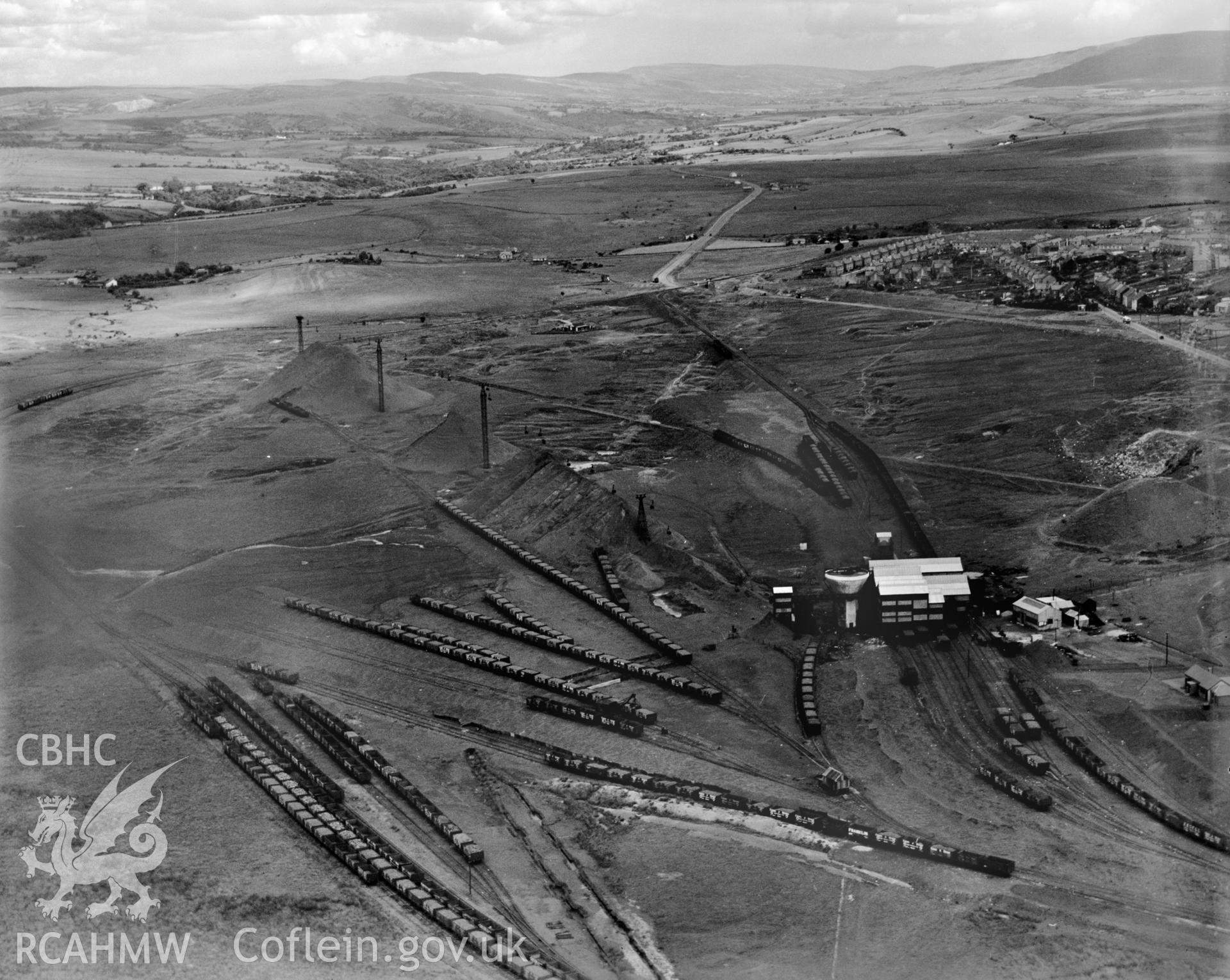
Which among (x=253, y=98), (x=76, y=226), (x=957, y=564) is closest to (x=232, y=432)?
(x=957, y=564)

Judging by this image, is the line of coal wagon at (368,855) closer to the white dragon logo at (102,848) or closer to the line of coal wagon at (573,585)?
the white dragon logo at (102,848)

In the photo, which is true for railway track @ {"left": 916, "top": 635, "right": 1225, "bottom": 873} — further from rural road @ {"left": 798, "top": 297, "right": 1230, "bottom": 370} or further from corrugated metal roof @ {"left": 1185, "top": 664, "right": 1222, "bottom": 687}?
rural road @ {"left": 798, "top": 297, "right": 1230, "bottom": 370}

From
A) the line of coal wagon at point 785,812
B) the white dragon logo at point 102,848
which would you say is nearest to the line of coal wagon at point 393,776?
the line of coal wagon at point 785,812

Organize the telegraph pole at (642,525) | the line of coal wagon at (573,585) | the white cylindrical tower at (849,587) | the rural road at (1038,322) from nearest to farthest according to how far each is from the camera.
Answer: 1. the line of coal wagon at (573,585)
2. the white cylindrical tower at (849,587)
3. the telegraph pole at (642,525)
4. the rural road at (1038,322)

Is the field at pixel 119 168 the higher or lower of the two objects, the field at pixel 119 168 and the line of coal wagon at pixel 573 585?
the higher

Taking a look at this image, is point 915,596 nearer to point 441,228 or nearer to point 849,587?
point 849,587

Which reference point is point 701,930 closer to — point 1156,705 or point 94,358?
point 1156,705
